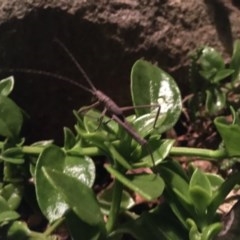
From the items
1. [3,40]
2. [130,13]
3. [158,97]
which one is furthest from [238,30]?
[3,40]

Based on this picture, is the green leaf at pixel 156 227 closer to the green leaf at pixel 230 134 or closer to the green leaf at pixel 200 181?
the green leaf at pixel 200 181

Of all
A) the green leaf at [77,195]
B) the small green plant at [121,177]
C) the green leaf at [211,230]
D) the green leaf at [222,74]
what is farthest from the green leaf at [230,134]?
the green leaf at [222,74]

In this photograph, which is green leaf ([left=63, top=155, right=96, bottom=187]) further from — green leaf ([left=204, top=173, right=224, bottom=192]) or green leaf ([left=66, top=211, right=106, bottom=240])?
green leaf ([left=204, top=173, right=224, bottom=192])

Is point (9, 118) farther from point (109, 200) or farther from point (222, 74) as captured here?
point (222, 74)

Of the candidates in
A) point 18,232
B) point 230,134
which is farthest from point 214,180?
point 18,232

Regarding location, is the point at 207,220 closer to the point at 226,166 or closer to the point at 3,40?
the point at 226,166

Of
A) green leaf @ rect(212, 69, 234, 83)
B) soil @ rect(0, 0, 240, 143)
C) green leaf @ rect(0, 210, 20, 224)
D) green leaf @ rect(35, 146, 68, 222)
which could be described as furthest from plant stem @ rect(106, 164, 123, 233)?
green leaf @ rect(212, 69, 234, 83)
